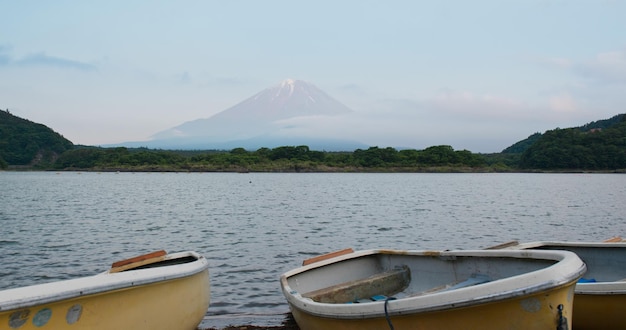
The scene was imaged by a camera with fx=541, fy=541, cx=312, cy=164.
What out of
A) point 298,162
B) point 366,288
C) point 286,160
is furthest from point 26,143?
point 366,288

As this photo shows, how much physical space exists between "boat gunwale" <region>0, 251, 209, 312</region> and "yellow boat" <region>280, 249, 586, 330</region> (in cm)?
215

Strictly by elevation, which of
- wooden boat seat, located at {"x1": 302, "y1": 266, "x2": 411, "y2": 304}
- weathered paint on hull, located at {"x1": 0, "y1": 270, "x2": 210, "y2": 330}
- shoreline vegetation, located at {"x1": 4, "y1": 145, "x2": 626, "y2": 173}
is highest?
shoreline vegetation, located at {"x1": 4, "y1": 145, "x2": 626, "y2": 173}

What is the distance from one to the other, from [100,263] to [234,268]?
4849mm

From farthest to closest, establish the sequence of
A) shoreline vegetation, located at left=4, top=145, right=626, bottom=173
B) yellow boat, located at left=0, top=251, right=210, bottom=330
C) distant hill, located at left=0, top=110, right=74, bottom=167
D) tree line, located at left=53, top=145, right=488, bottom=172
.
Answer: distant hill, located at left=0, top=110, right=74, bottom=167, tree line, located at left=53, top=145, right=488, bottom=172, shoreline vegetation, located at left=4, top=145, right=626, bottom=173, yellow boat, located at left=0, top=251, right=210, bottom=330

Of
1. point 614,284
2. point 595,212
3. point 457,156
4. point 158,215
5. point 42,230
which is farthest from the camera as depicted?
point 457,156

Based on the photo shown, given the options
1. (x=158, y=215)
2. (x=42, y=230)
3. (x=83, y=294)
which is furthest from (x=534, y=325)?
(x=158, y=215)

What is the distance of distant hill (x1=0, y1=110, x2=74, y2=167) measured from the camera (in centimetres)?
18200

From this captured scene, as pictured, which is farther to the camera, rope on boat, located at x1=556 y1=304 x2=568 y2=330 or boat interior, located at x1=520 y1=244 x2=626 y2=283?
boat interior, located at x1=520 y1=244 x2=626 y2=283

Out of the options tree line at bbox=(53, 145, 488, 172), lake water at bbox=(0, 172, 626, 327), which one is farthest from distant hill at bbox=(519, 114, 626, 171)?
lake water at bbox=(0, 172, 626, 327)

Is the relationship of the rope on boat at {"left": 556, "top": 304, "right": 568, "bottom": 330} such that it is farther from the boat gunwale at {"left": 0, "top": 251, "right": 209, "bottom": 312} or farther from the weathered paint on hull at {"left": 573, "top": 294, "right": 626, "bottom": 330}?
the boat gunwale at {"left": 0, "top": 251, "right": 209, "bottom": 312}

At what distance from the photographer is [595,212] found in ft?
135

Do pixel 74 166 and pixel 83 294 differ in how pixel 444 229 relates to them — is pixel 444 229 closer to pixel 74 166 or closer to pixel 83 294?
pixel 83 294

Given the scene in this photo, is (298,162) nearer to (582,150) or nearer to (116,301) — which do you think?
(582,150)

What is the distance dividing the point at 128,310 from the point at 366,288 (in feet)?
14.9
